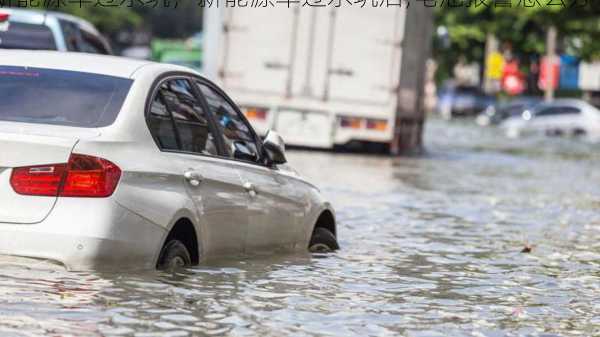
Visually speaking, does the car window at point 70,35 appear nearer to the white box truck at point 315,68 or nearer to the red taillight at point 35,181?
the white box truck at point 315,68

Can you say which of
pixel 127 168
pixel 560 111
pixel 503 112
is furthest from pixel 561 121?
pixel 127 168

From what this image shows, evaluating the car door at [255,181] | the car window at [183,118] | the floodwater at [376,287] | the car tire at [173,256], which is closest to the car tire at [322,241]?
the floodwater at [376,287]

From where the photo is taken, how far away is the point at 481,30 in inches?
3022

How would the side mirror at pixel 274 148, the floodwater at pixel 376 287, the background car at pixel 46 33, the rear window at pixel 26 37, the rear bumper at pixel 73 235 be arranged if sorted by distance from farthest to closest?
the background car at pixel 46 33 → the rear window at pixel 26 37 → the side mirror at pixel 274 148 → the rear bumper at pixel 73 235 → the floodwater at pixel 376 287

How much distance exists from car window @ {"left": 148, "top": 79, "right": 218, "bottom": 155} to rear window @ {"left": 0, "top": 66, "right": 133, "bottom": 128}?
246 mm

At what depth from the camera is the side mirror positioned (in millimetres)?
9938

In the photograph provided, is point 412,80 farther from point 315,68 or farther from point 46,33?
point 46,33

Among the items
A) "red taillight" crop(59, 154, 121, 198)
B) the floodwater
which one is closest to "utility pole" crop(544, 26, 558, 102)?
the floodwater

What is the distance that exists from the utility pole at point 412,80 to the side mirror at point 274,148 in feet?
56.3

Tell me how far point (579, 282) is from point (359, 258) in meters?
1.63

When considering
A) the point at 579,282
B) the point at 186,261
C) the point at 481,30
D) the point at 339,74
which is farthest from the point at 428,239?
the point at 481,30

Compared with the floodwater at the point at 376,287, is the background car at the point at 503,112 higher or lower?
higher

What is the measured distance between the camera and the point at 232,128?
979 centimetres

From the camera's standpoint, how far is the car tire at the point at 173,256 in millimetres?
8562
